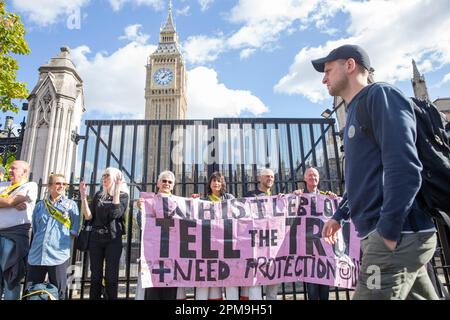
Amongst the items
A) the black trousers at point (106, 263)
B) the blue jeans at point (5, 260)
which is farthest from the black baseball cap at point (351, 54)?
the blue jeans at point (5, 260)

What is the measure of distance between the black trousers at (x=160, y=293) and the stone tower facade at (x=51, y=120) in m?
4.70

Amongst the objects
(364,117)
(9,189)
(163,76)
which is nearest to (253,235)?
(364,117)

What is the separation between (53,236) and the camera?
435cm

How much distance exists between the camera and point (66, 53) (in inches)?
322

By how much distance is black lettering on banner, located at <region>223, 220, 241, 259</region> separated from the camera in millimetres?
Result: 4457

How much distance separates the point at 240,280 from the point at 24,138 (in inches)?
273

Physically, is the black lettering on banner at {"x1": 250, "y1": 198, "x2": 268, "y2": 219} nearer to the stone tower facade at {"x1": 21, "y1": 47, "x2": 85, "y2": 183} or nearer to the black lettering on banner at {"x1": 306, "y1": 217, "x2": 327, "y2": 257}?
the black lettering on banner at {"x1": 306, "y1": 217, "x2": 327, "y2": 257}

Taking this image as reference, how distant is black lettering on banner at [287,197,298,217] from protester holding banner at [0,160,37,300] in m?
4.16

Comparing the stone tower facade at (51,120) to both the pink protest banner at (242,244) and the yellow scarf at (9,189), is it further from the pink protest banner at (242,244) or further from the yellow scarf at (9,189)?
the pink protest banner at (242,244)

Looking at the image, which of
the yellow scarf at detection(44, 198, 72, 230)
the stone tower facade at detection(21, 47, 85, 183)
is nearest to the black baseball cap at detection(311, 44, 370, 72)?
the yellow scarf at detection(44, 198, 72, 230)

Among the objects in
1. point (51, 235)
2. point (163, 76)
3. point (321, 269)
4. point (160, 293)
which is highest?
point (163, 76)

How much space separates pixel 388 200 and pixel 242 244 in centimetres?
334

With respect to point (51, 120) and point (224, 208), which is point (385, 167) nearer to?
point (224, 208)

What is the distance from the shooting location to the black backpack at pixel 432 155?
158 centimetres
